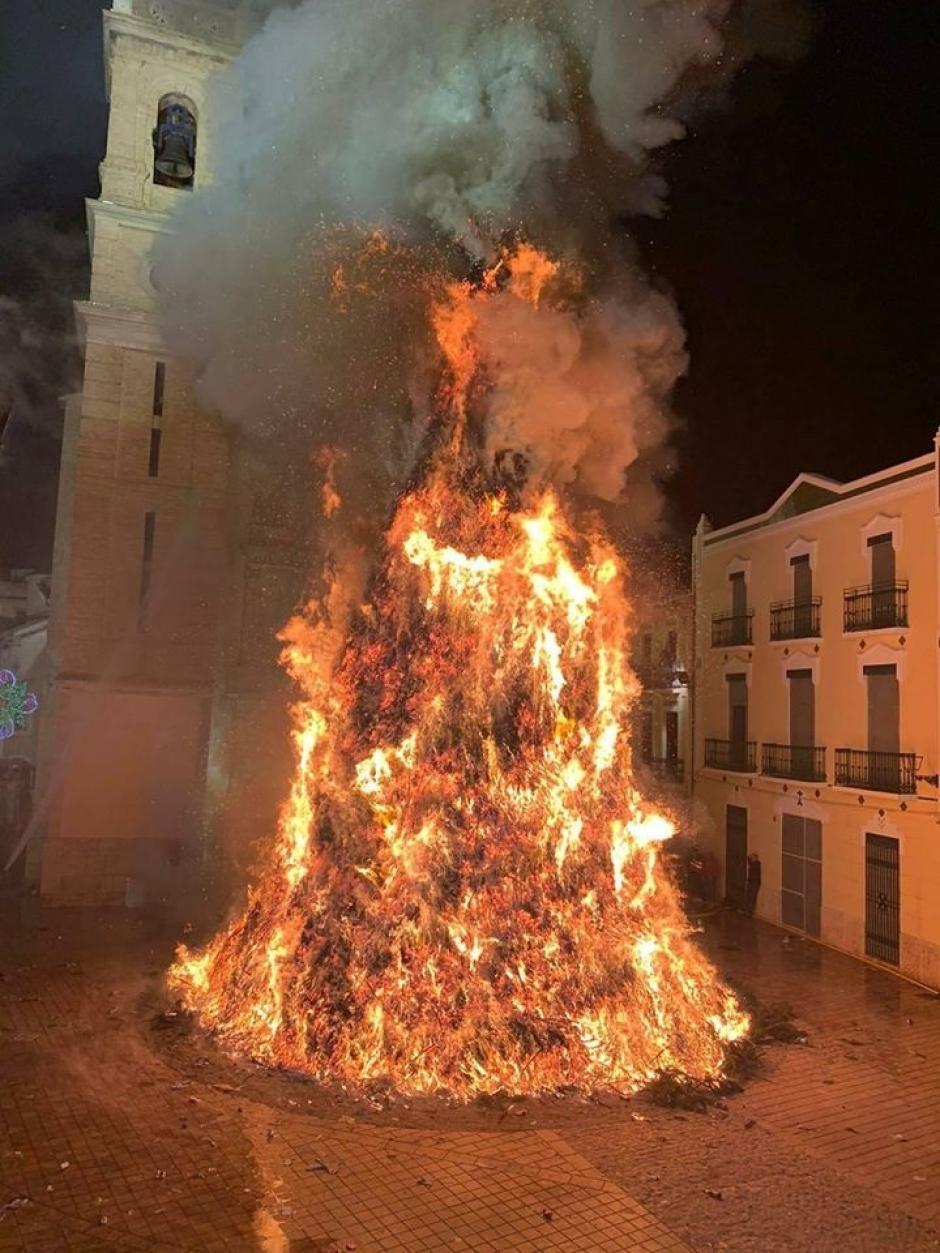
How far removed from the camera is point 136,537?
19891mm

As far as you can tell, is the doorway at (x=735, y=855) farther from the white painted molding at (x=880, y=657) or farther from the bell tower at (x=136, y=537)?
the bell tower at (x=136, y=537)

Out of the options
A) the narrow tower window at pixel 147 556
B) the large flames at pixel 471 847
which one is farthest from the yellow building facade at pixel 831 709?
the narrow tower window at pixel 147 556

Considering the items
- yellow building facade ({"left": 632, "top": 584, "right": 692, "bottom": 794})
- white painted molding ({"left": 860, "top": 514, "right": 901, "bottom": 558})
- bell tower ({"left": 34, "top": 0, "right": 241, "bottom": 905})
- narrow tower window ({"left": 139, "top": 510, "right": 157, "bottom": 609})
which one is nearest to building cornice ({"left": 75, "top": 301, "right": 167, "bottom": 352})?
bell tower ({"left": 34, "top": 0, "right": 241, "bottom": 905})

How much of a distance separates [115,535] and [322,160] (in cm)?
913

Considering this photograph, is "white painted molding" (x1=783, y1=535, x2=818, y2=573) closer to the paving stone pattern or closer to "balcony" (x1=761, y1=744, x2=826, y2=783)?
"balcony" (x1=761, y1=744, x2=826, y2=783)

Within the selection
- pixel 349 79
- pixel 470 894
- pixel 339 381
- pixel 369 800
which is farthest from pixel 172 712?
pixel 349 79

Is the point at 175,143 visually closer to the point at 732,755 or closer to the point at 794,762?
the point at 732,755

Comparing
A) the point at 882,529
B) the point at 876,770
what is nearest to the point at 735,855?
the point at 876,770

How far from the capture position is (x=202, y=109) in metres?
20.6

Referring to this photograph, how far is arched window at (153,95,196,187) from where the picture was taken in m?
20.0

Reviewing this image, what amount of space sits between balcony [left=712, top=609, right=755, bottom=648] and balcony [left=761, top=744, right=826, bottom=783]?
8.42ft

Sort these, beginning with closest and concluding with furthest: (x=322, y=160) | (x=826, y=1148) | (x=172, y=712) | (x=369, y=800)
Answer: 1. (x=826, y=1148)
2. (x=369, y=800)
3. (x=322, y=160)
4. (x=172, y=712)

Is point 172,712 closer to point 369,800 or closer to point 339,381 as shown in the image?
point 339,381

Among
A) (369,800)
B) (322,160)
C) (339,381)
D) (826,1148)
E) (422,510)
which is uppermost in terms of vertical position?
(322,160)
